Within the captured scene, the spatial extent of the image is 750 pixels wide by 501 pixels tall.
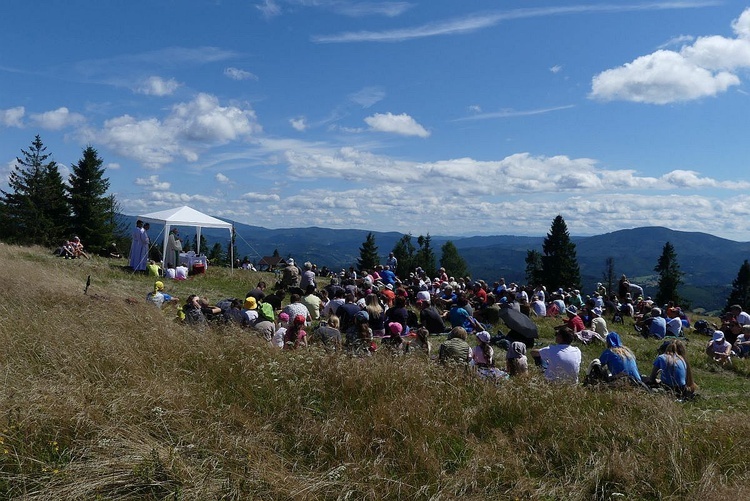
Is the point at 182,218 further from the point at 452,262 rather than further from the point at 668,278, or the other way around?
the point at 452,262

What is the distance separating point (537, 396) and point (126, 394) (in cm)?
342

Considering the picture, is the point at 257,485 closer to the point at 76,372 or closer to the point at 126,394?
the point at 126,394

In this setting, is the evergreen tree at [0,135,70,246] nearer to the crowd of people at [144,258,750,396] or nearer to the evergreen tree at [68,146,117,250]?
the evergreen tree at [68,146,117,250]

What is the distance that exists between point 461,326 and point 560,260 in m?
45.9

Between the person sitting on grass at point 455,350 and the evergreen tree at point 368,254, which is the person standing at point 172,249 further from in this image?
the evergreen tree at point 368,254

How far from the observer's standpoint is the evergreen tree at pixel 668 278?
53.7 meters

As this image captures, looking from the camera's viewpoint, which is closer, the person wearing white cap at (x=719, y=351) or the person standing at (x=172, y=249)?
the person wearing white cap at (x=719, y=351)

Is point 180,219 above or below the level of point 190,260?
above

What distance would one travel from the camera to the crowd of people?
6.74 m

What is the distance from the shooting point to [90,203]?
32.8 meters

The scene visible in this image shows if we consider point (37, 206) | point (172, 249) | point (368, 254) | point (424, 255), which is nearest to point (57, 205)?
point (37, 206)

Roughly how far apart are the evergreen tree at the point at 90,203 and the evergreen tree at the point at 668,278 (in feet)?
161

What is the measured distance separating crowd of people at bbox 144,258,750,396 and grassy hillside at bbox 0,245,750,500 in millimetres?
839

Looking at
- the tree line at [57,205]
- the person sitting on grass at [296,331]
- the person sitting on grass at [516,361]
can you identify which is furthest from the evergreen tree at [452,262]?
the person sitting on grass at [516,361]
